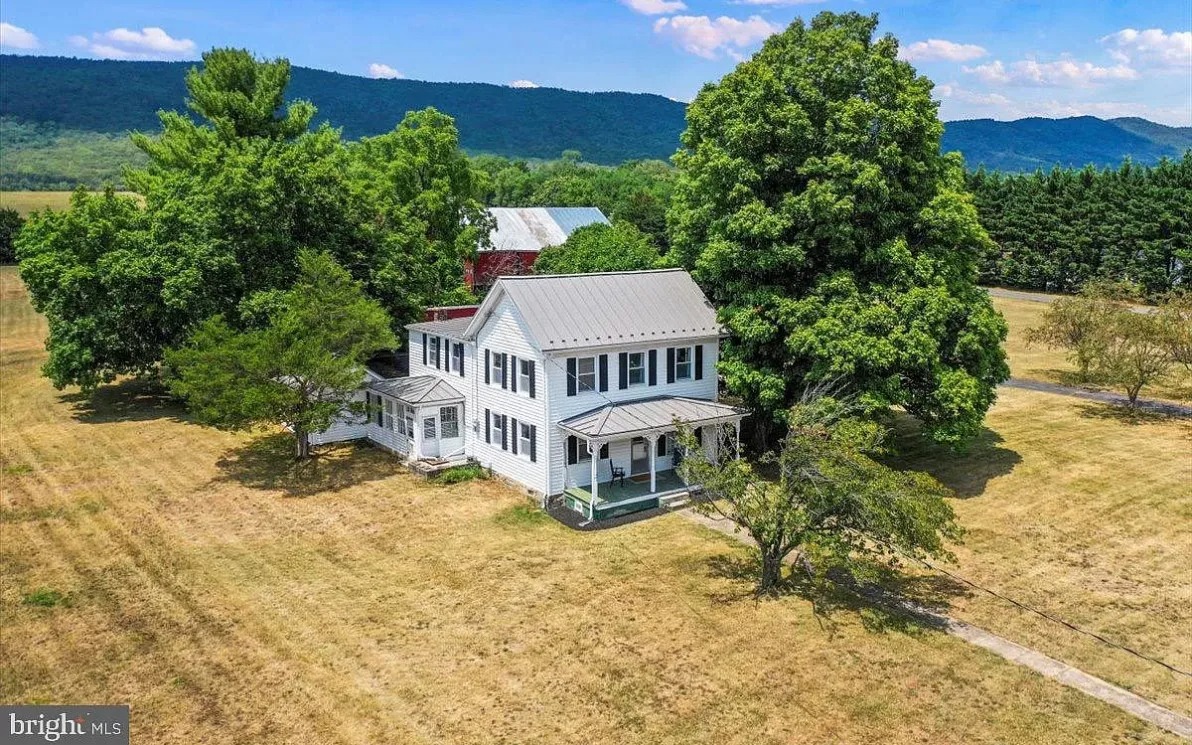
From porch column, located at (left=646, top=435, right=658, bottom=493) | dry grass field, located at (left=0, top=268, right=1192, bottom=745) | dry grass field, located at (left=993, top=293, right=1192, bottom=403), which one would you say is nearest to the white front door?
dry grass field, located at (left=0, top=268, right=1192, bottom=745)

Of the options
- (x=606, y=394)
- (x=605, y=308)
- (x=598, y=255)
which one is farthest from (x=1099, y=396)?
(x=606, y=394)

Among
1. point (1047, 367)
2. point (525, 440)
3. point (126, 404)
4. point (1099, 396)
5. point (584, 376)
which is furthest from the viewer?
point (1047, 367)

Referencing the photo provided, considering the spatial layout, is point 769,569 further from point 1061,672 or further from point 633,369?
point 633,369

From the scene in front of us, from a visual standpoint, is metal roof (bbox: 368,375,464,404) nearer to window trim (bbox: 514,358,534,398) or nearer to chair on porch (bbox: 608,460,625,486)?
window trim (bbox: 514,358,534,398)

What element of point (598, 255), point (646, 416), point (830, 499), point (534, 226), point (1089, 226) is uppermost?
point (1089, 226)

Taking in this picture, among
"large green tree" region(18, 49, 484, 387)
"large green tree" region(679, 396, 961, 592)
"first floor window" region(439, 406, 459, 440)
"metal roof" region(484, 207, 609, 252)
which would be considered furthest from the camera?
"metal roof" region(484, 207, 609, 252)

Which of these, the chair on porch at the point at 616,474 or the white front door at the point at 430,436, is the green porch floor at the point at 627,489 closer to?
the chair on porch at the point at 616,474
